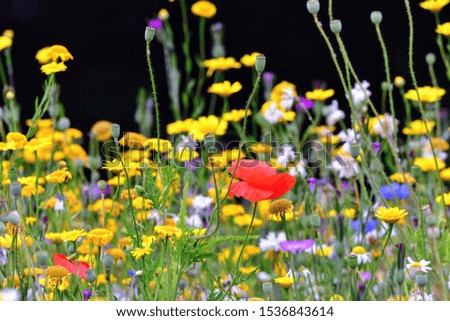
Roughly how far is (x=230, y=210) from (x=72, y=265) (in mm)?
719

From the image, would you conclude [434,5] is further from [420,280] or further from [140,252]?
[140,252]

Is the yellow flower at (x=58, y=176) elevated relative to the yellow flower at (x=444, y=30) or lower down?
lower down

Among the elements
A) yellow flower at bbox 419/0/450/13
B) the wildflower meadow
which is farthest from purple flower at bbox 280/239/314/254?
yellow flower at bbox 419/0/450/13

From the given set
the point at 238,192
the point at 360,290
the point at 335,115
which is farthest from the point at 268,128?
the point at 238,192

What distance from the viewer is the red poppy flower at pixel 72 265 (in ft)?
5.03

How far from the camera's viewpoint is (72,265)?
1.54 meters

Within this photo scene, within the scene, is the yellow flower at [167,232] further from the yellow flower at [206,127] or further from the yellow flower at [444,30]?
the yellow flower at [444,30]

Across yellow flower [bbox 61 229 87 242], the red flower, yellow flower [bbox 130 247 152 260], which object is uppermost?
the red flower

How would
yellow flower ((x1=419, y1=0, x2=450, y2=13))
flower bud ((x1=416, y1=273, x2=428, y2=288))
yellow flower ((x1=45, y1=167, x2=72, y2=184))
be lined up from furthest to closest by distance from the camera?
1. yellow flower ((x1=419, y1=0, x2=450, y2=13))
2. yellow flower ((x1=45, y1=167, x2=72, y2=184))
3. flower bud ((x1=416, y1=273, x2=428, y2=288))

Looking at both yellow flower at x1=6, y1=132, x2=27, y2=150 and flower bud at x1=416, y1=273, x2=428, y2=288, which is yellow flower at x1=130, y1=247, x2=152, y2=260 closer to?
yellow flower at x1=6, y1=132, x2=27, y2=150

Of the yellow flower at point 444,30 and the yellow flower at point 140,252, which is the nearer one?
the yellow flower at point 140,252

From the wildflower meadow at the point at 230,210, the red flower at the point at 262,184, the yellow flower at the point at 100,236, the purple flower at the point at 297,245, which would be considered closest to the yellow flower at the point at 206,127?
the wildflower meadow at the point at 230,210

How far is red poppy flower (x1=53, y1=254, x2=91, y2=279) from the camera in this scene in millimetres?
1532
